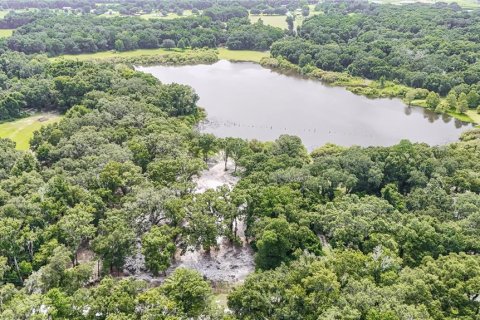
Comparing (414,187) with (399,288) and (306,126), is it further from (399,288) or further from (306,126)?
(306,126)

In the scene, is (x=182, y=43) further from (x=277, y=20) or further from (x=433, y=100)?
(x=433, y=100)

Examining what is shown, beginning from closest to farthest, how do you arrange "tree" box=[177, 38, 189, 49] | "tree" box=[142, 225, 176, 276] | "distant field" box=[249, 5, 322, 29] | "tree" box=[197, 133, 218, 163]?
"tree" box=[142, 225, 176, 276]
"tree" box=[197, 133, 218, 163]
"tree" box=[177, 38, 189, 49]
"distant field" box=[249, 5, 322, 29]

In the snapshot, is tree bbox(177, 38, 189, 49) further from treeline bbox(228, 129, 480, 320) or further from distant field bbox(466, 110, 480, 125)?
distant field bbox(466, 110, 480, 125)

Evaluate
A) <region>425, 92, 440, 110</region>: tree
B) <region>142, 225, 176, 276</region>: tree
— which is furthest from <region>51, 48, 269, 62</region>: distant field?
<region>142, 225, 176, 276</region>: tree

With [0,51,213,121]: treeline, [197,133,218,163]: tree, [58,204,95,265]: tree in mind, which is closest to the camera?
[58,204,95,265]: tree

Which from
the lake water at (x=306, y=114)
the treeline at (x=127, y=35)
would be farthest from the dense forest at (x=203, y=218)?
the treeline at (x=127, y=35)
